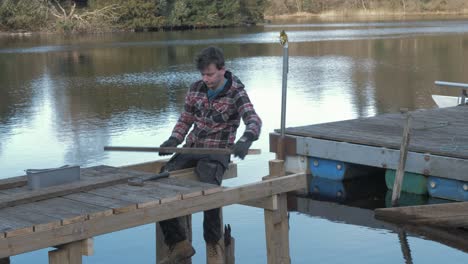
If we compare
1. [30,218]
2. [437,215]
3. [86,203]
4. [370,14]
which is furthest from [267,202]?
[370,14]

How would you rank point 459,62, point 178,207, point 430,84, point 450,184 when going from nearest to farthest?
point 178,207 < point 450,184 < point 430,84 < point 459,62

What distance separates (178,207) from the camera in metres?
5.20

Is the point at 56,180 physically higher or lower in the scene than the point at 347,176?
higher

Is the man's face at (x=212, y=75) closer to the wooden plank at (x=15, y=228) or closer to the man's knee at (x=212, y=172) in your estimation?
the man's knee at (x=212, y=172)

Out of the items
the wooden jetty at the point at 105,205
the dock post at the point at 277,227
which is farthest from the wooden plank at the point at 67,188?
the dock post at the point at 277,227

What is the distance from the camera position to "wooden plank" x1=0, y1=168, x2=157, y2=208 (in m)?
5.06

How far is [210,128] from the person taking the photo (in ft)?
20.4

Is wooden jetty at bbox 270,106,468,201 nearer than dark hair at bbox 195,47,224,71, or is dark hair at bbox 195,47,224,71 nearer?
dark hair at bbox 195,47,224,71

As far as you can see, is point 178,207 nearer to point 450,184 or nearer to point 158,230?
point 158,230

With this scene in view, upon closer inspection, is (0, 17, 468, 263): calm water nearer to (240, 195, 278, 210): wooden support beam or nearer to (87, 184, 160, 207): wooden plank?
(240, 195, 278, 210): wooden support beam

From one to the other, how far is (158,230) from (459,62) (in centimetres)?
2383

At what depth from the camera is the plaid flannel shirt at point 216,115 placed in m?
6.10

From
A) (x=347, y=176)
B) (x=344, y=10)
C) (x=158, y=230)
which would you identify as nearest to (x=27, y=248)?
(x=158, y=230)

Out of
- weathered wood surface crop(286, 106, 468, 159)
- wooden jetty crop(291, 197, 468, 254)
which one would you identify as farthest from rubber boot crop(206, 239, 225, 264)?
weathered wood surface crop(286, 106, 468, 159)
